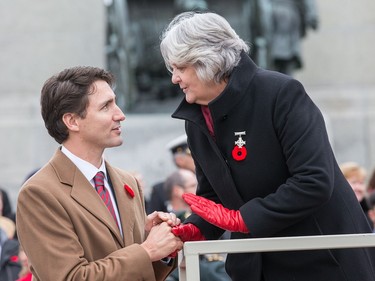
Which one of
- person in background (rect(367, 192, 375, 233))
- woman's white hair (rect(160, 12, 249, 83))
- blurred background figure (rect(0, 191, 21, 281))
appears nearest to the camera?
woman's white hair (rect(160, 12, 249, 83))

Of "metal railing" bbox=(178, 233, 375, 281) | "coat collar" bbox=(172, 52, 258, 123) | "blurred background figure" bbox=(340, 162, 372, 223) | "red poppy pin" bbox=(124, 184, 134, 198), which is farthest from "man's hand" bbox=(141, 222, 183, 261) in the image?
"blurred background figure" bbox=(340, 162, 372, 223)

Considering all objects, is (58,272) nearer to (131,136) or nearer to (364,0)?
(131,136)

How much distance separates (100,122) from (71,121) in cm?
11

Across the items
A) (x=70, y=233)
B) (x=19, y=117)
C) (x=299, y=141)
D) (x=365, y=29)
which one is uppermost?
(x=299, y=141)

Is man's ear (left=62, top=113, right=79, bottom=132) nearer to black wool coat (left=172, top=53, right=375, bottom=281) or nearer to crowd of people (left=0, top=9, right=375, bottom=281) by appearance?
crowd of people (left=0, top=9, right=375, bottom=281)

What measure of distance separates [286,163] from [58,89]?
0.93 m

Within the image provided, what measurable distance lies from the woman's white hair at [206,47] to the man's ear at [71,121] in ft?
1.46

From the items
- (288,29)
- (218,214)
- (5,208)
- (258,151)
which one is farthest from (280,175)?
(288,29)

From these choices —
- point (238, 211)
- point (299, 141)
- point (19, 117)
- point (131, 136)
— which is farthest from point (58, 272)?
point (19, 117)

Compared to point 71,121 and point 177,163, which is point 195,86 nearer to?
point 71,121

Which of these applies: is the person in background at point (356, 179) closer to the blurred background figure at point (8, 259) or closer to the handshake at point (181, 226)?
the blurred background figure at point (8, 259)

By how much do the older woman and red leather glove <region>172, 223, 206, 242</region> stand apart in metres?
0.18

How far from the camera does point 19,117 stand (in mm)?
12617

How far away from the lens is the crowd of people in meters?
3.84
